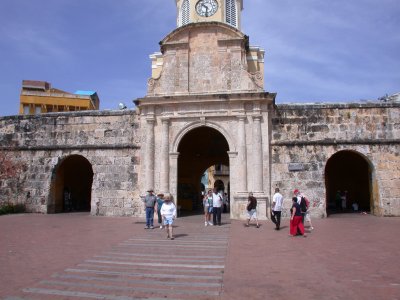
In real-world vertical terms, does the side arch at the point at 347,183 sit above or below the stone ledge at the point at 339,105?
below

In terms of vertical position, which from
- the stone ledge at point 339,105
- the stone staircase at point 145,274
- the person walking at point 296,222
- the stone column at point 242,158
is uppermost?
the stone ledge at point 339,105

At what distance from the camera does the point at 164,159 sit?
50.6 ft

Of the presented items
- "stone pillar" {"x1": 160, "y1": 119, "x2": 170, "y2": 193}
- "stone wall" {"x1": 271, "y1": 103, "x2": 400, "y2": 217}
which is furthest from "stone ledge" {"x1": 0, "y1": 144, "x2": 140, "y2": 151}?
"stone wall" {"x1": 271, "y1": 103, "x2": 400, "y2": 217}

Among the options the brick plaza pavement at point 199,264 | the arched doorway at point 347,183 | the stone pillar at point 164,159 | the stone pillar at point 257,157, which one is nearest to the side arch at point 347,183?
the arched doorway at point 347,183

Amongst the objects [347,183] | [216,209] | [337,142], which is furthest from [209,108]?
[347,183]

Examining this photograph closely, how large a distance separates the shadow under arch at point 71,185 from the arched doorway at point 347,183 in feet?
46.1

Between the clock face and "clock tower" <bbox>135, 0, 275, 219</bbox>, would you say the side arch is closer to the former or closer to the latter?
"clock tower" <bbox>135, 0, 275, 219</bbox>

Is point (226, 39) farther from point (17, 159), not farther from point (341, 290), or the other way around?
point (341, 290)

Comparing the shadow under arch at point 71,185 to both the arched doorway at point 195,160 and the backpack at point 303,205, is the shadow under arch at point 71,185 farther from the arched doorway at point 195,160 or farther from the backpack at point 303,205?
the backpack at point 303,205

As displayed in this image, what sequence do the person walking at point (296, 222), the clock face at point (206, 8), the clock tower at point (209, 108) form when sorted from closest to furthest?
the person walking at point (296, 222) < the clock tower at point (209, 108) < the clock face at point (206, 8)

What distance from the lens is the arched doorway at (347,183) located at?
2031 centimetres

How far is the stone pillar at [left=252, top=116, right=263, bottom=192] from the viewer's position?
14.6 m

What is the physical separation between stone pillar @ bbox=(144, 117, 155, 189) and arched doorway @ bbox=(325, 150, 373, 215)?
10.7 m

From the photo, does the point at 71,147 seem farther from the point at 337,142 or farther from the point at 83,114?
the point at 337,142
